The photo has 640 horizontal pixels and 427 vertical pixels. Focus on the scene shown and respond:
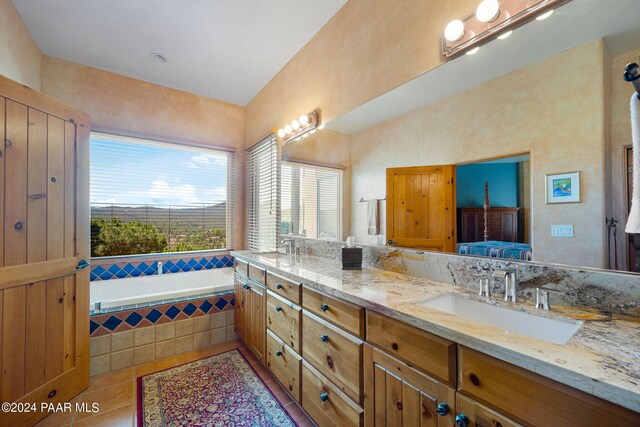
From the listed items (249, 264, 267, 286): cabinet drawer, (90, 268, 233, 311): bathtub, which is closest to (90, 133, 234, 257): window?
(90, 268, 233, 311): bathtub

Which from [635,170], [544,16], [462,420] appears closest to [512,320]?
[462,420]

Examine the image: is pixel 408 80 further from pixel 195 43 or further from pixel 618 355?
pixel 195 43

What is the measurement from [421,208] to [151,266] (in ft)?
9.75

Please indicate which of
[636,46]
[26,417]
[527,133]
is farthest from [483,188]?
[26,417]

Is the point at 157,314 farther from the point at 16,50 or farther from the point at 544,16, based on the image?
the point at 544,16

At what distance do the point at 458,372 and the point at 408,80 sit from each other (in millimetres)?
1413

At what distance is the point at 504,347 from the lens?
0.68 m

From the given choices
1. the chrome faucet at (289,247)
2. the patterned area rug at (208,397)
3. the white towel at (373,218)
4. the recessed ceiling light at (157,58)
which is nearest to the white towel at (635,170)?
the white towel at (373,218)

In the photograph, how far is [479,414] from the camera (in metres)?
0.75

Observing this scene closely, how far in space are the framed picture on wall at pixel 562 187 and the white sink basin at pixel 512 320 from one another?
412mm

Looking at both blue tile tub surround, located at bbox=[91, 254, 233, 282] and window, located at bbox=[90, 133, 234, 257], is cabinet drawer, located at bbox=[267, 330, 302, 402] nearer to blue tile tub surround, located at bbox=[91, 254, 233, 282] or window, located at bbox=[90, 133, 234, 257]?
blue tile tub surround, located at bbox=[91, 254, 233, 282]

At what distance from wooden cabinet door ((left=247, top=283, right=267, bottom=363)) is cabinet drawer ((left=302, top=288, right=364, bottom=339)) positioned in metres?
0.67

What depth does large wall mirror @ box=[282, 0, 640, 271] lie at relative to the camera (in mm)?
881

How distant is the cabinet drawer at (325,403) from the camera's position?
1202 mm
